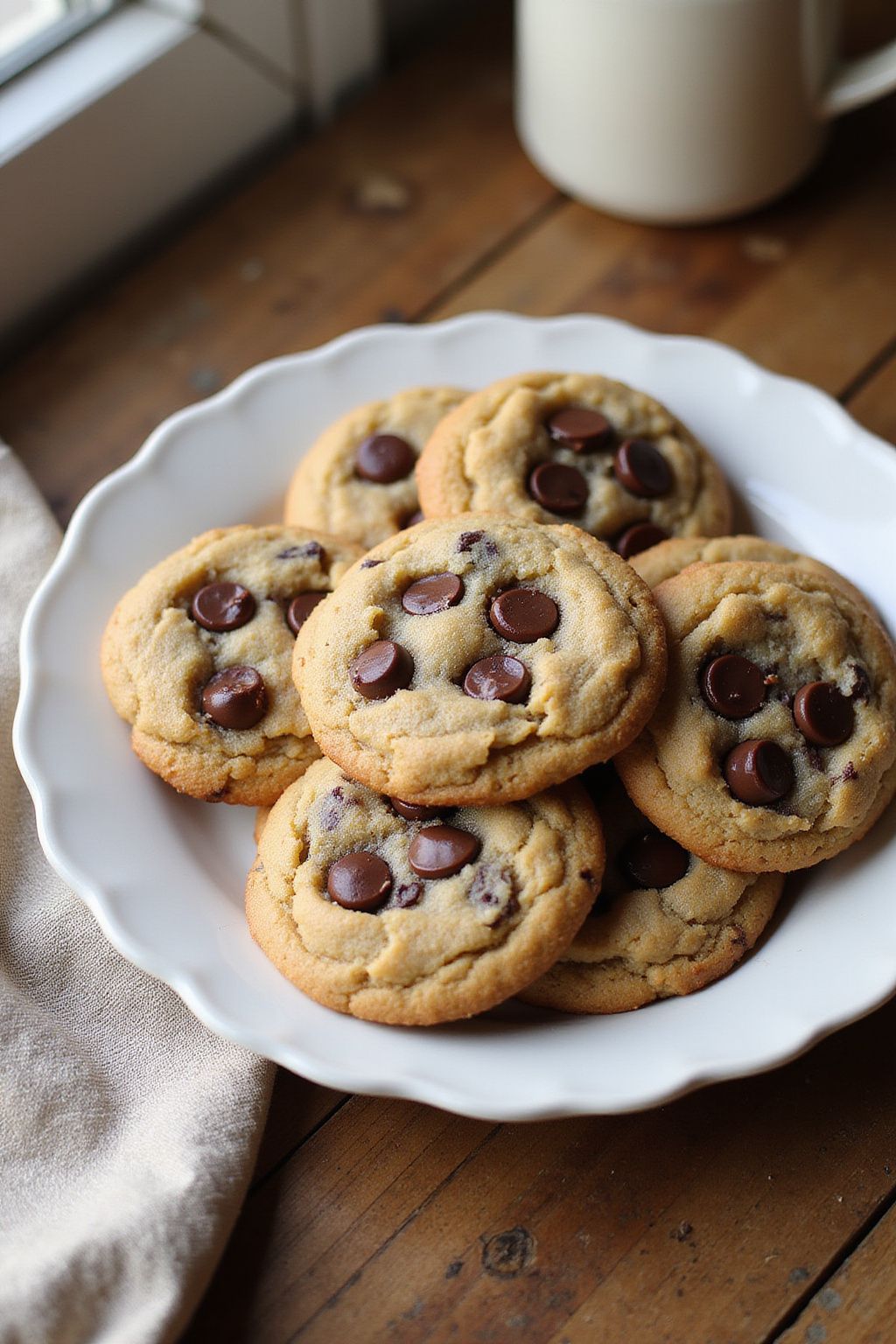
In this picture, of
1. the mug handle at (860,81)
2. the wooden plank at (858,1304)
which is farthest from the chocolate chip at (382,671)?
the mug handle at (860,81)

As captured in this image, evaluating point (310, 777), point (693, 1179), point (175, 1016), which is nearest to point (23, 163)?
point (310, 777)

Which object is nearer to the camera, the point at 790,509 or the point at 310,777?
the point at 310,777

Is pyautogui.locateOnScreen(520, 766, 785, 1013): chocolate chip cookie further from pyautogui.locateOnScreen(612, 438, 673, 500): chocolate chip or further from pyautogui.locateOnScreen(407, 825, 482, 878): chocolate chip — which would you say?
pyautogui.locateOnScreen(612, 438, 673, 500): chocolate chip

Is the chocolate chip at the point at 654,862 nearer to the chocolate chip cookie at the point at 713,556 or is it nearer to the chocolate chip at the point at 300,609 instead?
the chocolate chip cookie at the point at 713,556

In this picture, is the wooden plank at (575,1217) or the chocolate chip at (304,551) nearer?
the wooden plank at (575,1217)

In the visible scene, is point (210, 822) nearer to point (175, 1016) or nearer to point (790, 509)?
point (175, 1016)

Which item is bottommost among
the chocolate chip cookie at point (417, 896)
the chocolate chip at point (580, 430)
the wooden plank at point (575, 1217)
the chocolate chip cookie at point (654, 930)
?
the wooden plank at point (575, 1217)

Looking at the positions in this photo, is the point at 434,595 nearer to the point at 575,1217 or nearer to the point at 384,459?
the point at 384,459
